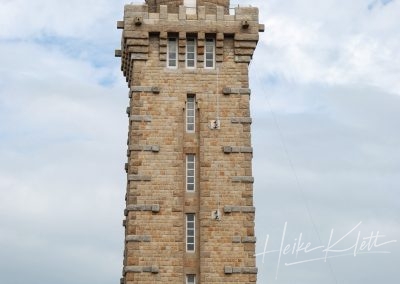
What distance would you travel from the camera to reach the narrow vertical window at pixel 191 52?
41.4 meters

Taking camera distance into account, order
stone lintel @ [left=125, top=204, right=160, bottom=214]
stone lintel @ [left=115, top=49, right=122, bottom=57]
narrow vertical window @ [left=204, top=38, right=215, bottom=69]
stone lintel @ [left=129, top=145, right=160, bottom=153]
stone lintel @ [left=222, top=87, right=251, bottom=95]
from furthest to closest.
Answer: stone lintel @ [left=115, top=49, right=122, bottom=57], narrow vertical window @ [left=204, top=38, right=215, bottom=69], stone lintel @ [left=222, top=87, right=251, bottom=95], stone lintel @ [left=129, top=145, right=160, bottom=153], stone lintel @ [left=125, top=204, right=160, bottom=214]

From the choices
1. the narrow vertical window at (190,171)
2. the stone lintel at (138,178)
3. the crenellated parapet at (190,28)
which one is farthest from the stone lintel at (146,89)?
the stone lintel at (138,178)

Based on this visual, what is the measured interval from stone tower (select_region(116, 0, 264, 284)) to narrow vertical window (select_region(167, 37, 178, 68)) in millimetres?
50

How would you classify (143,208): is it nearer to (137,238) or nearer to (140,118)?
(137,238)

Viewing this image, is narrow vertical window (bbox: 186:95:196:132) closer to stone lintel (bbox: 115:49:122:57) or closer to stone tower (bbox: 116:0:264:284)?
stone tower (bbox: 116:0:264:284)

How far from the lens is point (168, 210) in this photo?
38.8m

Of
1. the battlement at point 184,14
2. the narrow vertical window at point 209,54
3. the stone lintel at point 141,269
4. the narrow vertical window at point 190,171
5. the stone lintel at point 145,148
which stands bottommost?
the stone lintel at point 141,269

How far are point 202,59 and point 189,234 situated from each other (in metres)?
8.87

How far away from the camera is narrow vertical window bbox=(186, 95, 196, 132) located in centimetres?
4050

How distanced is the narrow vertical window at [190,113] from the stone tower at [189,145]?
0.05 metres

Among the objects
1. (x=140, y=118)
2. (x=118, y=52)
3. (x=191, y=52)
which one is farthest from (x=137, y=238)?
(x=118, y=52)

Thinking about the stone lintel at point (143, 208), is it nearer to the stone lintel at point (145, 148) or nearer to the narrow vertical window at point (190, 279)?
the stone lintel at point (145, 148)

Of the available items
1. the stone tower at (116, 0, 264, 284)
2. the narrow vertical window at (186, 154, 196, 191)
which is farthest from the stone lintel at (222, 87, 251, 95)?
the narrow vertical window at (186, 154, 196, 191)

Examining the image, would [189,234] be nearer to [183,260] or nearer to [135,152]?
[183,260]
